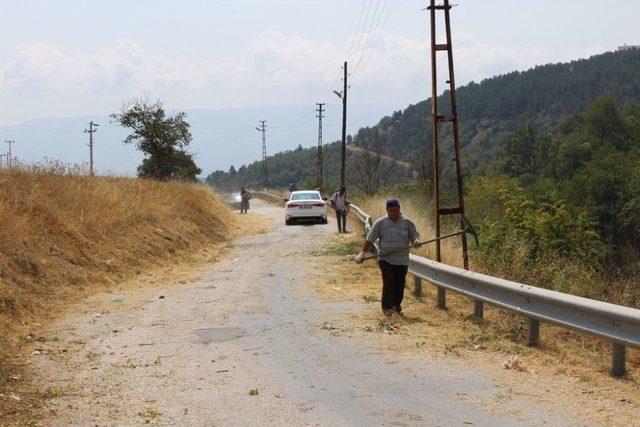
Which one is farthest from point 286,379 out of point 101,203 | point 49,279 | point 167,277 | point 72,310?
point 101,203

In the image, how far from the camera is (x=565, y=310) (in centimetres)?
770

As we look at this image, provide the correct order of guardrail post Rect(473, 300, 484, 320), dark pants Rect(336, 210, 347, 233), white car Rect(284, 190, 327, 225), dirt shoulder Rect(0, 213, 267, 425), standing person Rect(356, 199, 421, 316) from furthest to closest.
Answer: white car Rect(284, 190, 327, 225) < dark pants Rect(336, 210, 347, 233) < standing person Rect(356, 199, 421, 316) < guardrail post Rect(473, 300, 484, 320) < dirt shoulder Rect(0, 213, 267, 425)

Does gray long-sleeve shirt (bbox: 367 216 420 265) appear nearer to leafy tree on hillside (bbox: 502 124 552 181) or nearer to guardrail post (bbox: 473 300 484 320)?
guardrail post (bbox: 473 300 484 320)

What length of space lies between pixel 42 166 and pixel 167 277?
19.7ft

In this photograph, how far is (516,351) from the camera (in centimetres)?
812

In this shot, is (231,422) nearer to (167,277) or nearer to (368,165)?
(167,277)

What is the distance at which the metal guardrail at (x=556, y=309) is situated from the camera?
6832mm

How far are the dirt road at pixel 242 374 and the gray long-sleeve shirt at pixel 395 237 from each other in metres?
1.13

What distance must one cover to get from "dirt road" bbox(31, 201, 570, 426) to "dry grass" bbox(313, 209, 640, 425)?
0.96ft

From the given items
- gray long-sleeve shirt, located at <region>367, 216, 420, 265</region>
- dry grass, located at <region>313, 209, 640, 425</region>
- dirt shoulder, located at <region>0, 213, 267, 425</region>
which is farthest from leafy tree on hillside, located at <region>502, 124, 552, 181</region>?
gray long-sleeve shirt, located at <region>367, 216, 420, 265</region>

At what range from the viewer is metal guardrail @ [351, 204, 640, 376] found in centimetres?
683

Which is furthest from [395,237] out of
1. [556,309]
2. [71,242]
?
[71,242]

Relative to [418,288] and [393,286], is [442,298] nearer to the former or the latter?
[393,286]

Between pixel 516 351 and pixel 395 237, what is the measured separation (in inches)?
112
